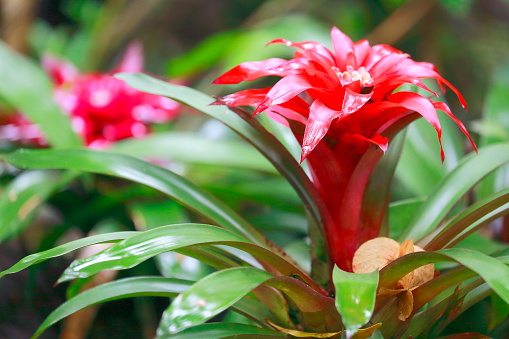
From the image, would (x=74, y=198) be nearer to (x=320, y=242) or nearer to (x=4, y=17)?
(x=320, y=242)

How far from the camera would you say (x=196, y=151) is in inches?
44.2

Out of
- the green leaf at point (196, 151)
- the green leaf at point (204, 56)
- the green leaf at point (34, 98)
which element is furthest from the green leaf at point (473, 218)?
the green leaf at point (204, 56)

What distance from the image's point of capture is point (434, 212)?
26.9 inches

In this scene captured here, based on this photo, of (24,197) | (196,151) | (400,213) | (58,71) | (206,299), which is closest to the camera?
(206,299)

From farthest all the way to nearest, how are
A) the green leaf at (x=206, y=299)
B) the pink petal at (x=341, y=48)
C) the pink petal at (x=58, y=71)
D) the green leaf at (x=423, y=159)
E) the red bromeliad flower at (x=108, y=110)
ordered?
the pink petal at (x=58, y=71)
the red bromeliad flower at (x=108, y=110)
the green leaf at (x=423, y=159)
the pink petal at (x=341, y=48)
the green leaf at (x=206, y=299)

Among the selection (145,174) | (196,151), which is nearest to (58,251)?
(145,174)

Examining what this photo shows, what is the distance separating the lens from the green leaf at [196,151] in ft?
3.58

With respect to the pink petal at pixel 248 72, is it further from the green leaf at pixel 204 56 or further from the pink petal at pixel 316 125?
the green leaf at pixel 204 56

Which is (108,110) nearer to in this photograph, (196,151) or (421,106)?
(196,151)

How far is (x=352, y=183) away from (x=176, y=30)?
2539mm

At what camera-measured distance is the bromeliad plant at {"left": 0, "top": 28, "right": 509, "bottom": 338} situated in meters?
0.46

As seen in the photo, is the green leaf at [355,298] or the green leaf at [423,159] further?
the green leaf at [423,159]

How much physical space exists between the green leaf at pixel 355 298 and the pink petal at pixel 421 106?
161 millimetres

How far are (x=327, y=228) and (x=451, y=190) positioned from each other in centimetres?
21
